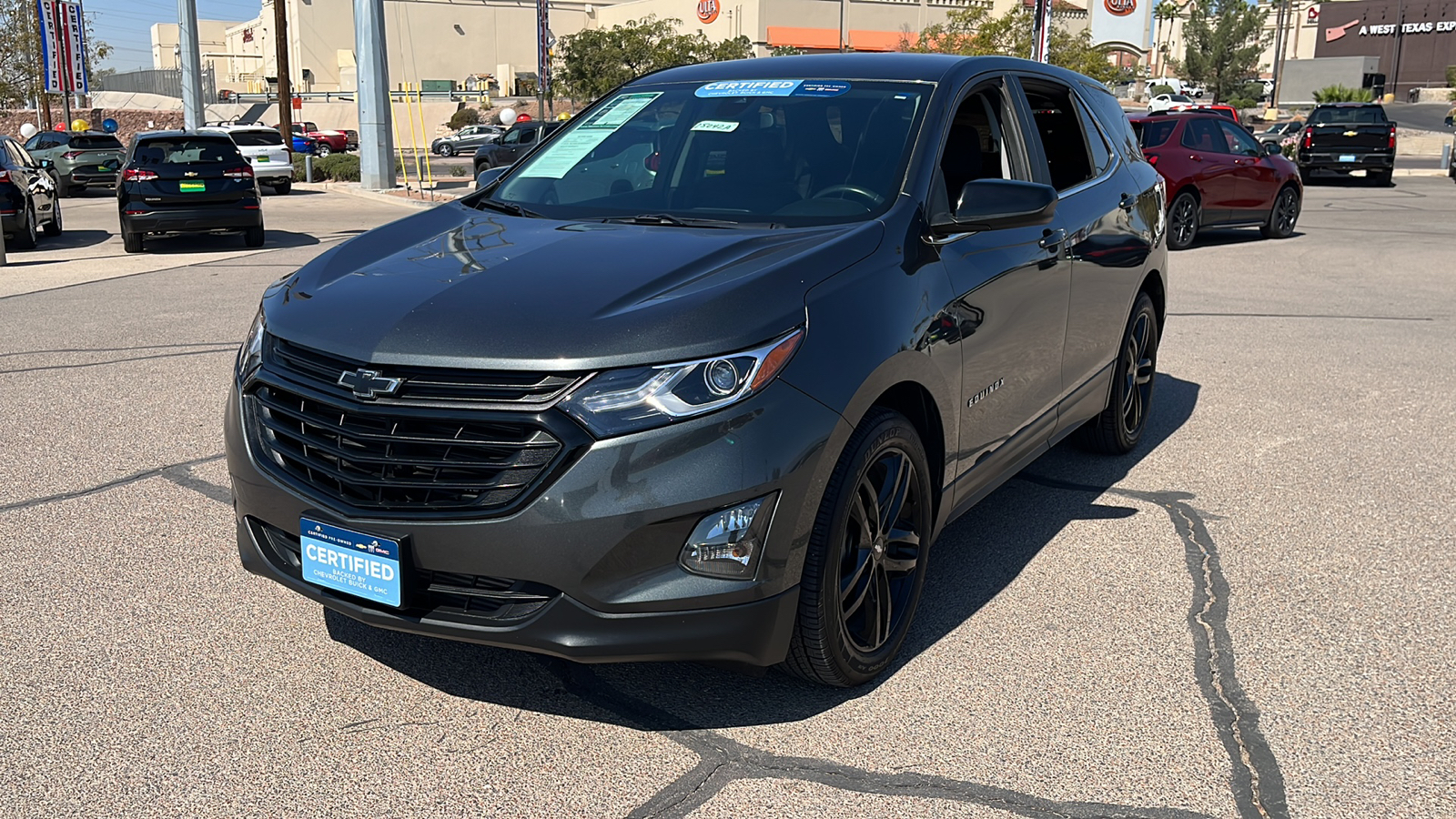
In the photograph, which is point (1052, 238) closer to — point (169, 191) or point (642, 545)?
point (642, 545)

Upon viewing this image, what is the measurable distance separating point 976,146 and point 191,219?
46.5ft

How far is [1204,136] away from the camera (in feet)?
54.2

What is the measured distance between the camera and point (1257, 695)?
12.5 ft

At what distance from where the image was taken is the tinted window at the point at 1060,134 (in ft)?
17.4

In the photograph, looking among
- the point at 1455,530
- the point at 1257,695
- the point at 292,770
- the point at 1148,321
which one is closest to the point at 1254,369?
the point at 1148,321

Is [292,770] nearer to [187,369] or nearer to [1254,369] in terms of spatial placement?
[187,369]

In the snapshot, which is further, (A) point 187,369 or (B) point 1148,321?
(A) point 187,369

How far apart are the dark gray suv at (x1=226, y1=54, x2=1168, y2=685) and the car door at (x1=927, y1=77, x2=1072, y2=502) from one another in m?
0.02

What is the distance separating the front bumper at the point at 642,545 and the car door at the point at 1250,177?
15289mm

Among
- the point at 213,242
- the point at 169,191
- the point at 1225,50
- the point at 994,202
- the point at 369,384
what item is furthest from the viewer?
the point at 1225,50

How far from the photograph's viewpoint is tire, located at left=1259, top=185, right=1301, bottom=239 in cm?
1755

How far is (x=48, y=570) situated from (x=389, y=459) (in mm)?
2311

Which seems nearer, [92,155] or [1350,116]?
[1350,116]

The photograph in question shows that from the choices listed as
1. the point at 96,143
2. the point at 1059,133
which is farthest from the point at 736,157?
the point at 96,143
